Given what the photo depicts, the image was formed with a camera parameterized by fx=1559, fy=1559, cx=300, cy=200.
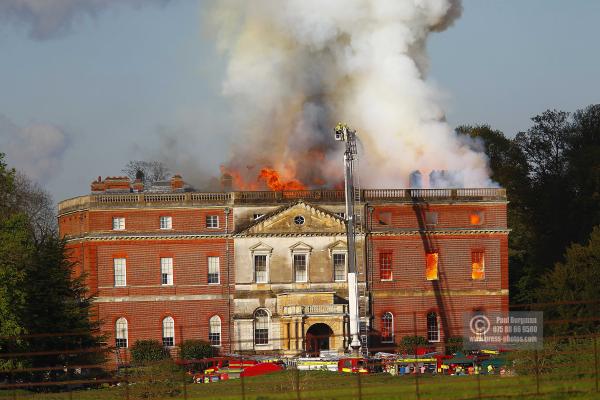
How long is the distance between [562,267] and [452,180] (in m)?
10.4

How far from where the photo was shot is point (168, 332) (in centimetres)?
8094

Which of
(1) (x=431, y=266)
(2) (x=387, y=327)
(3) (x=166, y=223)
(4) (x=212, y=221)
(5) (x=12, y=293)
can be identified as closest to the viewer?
(5) (x=12, y=293)

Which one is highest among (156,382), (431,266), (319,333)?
(431,266)

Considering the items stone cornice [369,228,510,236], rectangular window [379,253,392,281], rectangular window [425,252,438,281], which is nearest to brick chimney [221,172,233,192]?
stone cornice [369,228,510,236]

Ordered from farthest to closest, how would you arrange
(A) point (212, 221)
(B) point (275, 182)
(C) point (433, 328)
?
(B) point (275, 182)
(C) point (433, 328)
(A) point (212, 221)

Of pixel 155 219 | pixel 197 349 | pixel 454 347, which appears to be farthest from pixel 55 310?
pixel 454 347

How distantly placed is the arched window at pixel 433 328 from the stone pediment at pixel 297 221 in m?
6.64

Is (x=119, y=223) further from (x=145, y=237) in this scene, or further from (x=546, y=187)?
(x=546, y=187)

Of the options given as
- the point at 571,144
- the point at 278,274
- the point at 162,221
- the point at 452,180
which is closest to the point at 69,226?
the point at 162,221

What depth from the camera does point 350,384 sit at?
42344 mm

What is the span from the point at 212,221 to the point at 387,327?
10.7 metres

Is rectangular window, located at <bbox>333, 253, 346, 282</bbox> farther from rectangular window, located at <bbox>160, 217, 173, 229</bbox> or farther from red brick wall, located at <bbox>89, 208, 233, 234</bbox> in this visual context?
rectangular window, located at <bbox>160, 217, 173, 229</bbox>

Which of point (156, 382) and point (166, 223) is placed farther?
point (166, 223)

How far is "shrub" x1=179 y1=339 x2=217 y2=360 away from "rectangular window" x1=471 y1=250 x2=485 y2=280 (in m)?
14.7
